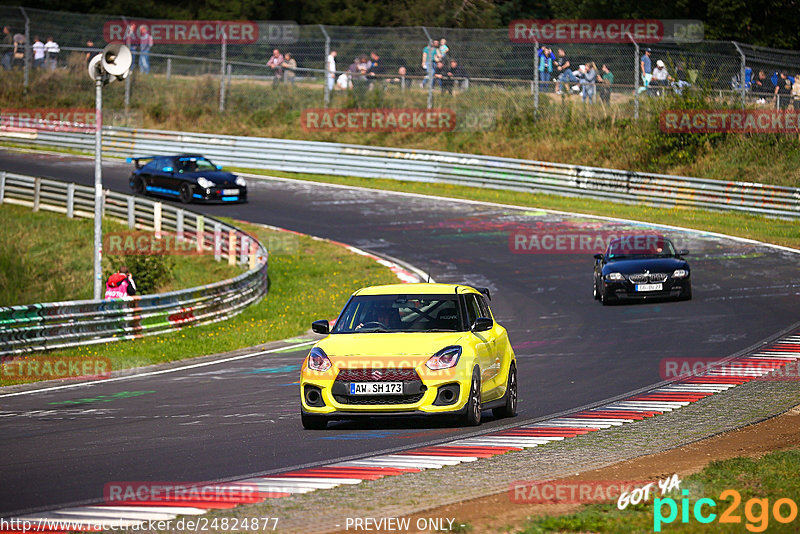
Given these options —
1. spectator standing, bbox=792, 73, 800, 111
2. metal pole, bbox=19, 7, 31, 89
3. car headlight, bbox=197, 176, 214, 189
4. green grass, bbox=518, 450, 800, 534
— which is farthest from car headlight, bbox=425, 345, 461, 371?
metal pole, bbox=19, 7, 31, 89

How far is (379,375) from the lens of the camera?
10.6 metres

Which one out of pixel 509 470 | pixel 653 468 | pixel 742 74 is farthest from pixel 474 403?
pixel 742 74

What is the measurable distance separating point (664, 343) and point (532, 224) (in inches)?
545

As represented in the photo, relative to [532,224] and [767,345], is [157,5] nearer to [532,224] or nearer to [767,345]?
[532,224]

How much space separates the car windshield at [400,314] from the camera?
37.3 ft

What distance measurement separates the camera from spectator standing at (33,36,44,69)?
4509 cm

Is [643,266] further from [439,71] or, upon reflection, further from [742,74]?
[439,71]

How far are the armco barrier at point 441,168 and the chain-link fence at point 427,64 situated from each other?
2.97 m

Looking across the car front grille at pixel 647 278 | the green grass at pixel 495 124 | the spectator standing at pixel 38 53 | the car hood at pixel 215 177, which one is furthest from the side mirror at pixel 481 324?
the spectator standing at pixel 38 53

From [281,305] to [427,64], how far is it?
58.1 feet

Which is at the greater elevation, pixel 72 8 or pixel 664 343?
pixel 72 8

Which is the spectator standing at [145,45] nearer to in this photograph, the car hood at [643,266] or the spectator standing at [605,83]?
→ the spectator standing at [605,83]

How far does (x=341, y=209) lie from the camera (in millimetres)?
34188

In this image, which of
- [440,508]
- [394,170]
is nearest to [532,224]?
[394,170]
